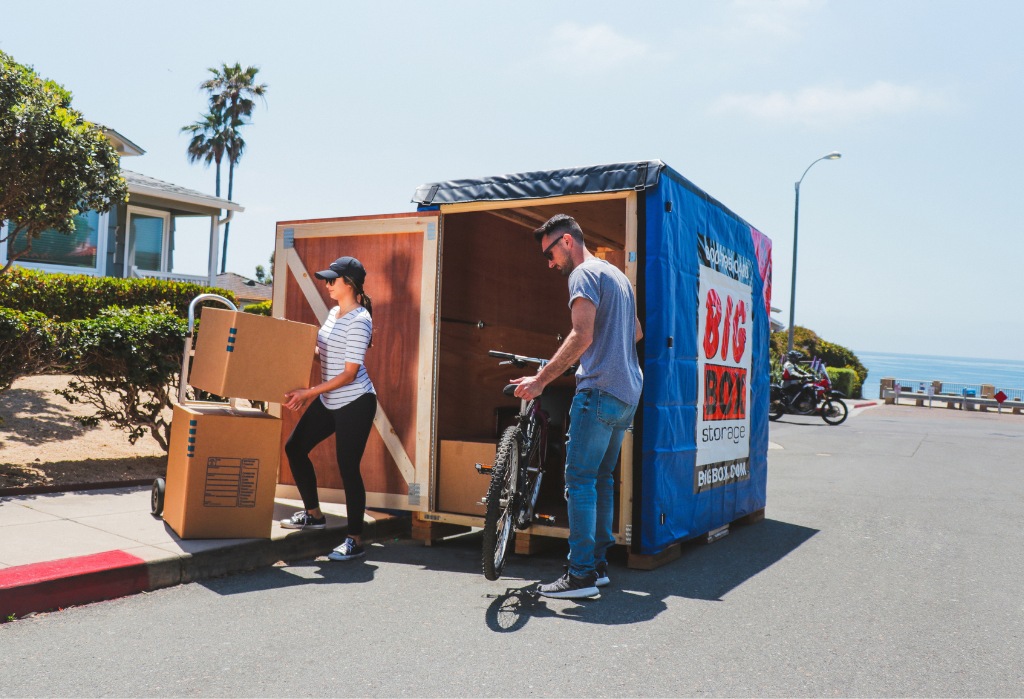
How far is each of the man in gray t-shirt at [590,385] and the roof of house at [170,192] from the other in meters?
19.1

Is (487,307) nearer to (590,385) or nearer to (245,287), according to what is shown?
(590,385)

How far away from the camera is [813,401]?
860 inches

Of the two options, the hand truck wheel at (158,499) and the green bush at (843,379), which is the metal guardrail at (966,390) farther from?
the hand truck wheel at (158,499)

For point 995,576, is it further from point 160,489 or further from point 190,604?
point 160,489

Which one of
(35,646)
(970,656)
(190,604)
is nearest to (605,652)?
(970,656)

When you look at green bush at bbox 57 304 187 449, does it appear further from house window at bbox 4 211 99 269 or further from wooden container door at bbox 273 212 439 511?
house window at bbox 4 211 99 269

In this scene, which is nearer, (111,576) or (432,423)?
(111,576)

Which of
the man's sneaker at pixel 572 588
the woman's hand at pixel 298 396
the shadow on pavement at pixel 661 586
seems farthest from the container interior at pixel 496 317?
the man's sneaker at pixel 572 588

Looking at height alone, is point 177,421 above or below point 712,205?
below

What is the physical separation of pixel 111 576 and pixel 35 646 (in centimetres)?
82

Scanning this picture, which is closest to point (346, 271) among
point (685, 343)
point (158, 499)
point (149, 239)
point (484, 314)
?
point (158, 499)

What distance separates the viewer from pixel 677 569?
5.67 metres

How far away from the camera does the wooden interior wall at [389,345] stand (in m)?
6.50

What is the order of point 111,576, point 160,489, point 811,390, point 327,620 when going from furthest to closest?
1. point 811,390
2. point 160,489
3. point 111,576
4. point 327,620
